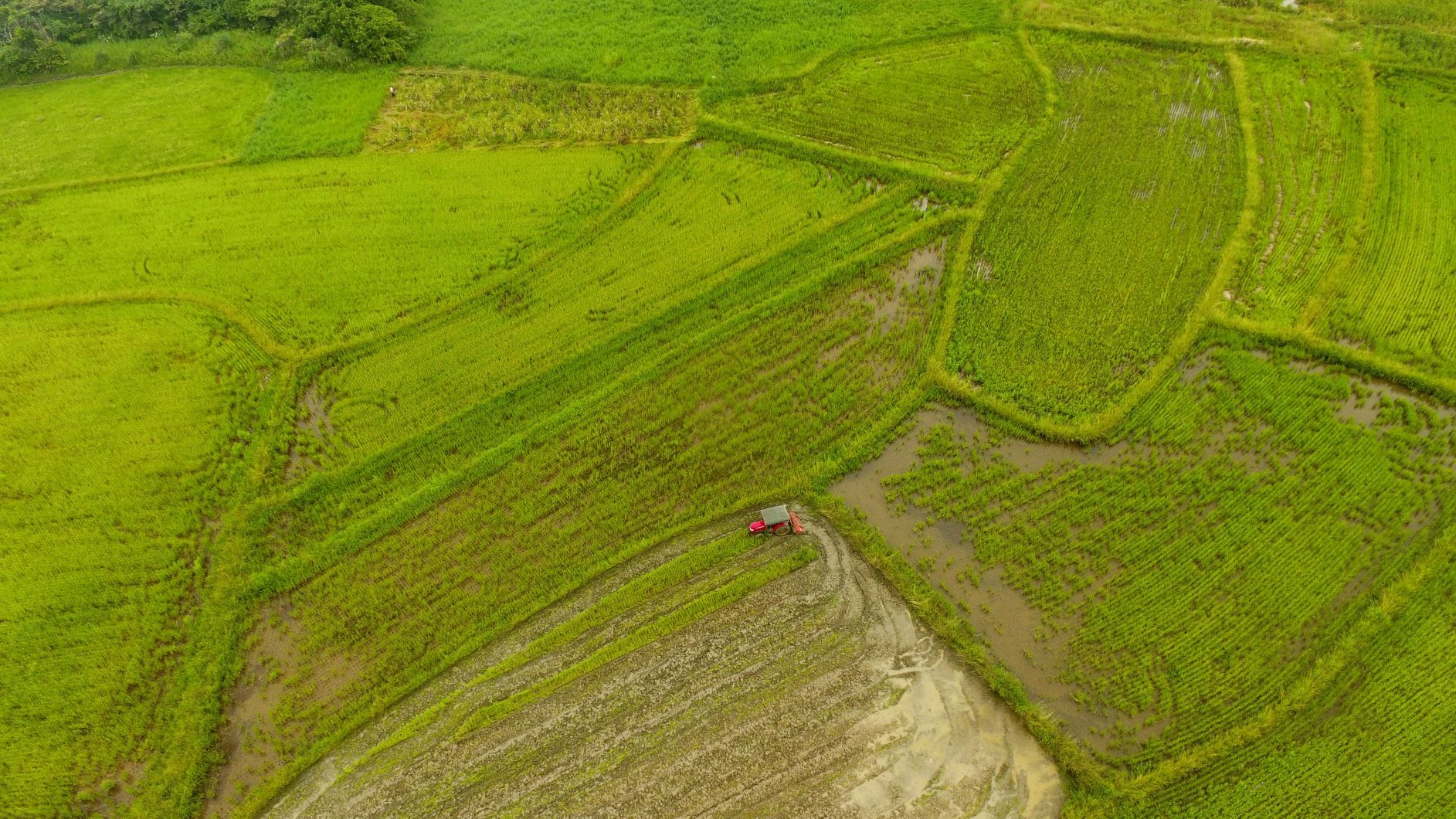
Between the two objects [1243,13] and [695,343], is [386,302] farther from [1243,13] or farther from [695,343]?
[1243,13]

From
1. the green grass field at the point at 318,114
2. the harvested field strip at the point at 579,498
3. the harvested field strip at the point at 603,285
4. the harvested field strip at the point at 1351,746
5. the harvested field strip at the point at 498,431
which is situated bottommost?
the harvested field strip at the point at 1351,746

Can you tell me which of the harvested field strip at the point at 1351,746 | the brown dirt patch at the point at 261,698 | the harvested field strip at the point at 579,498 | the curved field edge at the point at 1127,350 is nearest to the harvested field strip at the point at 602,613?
the harvested field strip at the point at 579,498

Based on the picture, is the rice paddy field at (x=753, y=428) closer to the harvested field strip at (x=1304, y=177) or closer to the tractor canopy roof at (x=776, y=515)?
the harvested field strip at (x=1304, y=177)

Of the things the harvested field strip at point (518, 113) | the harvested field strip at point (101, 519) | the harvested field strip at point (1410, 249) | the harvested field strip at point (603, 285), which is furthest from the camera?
the harvested field strip at point (518, 113)

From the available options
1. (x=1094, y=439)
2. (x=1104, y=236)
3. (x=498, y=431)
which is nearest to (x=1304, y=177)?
(x=1104, y=236)

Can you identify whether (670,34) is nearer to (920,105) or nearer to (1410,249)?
(920,105)

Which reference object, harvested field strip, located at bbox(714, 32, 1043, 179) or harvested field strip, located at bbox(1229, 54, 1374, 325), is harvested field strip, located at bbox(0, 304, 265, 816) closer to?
harvested field strip, located at bbox(714, 32, 1043, 179)

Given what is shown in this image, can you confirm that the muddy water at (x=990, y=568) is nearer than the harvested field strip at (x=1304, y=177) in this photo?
Yes
